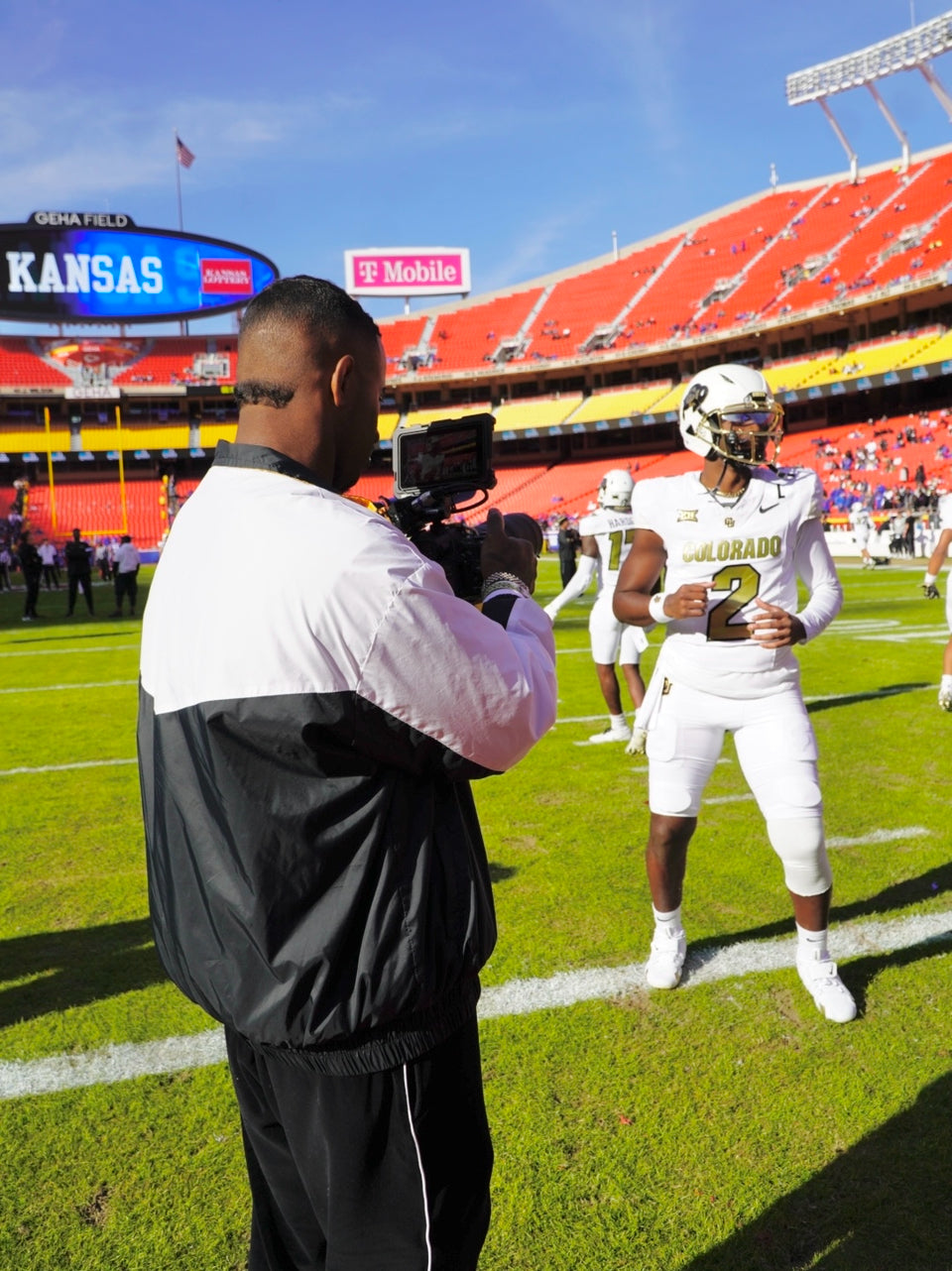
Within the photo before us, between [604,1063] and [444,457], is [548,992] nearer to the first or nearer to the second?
[604,1063]


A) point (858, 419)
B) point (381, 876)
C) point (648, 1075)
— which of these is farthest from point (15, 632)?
point (858, 419)

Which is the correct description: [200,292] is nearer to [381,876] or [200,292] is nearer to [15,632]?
[15,632]

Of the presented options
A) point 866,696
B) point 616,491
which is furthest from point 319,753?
point 866,696

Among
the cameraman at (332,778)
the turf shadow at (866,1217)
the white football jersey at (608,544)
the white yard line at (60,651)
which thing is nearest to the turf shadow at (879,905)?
the turf shadow at (866,1217)

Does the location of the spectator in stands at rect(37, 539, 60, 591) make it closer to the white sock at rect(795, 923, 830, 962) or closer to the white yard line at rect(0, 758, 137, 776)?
the white yard line at rect(0, 758, 137, 776)

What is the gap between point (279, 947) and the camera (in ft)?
4.55

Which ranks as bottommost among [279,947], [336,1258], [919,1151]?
[919,1151]

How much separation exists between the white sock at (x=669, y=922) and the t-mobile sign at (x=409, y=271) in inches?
2243

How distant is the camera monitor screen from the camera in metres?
1.76

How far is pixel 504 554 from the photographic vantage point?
1649mm

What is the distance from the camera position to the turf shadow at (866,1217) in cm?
223

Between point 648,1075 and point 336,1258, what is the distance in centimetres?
168

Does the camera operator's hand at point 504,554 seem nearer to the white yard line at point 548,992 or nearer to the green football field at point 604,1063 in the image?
the green football field at point 604,1063

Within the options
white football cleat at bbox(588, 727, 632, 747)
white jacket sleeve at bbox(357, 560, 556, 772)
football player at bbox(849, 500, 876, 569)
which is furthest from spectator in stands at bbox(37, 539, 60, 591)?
white jacket sleeve at bbox(357, 560, 556, 772)
